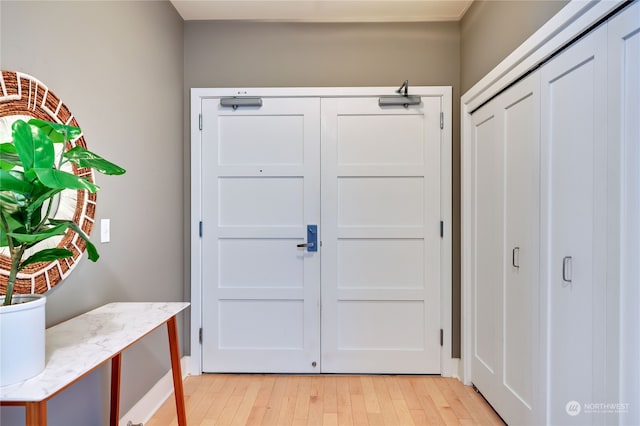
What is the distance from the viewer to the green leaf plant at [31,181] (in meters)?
0.78

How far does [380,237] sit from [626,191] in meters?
1.50

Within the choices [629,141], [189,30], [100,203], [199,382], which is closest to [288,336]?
[199,382]

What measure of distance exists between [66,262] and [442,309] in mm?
2303

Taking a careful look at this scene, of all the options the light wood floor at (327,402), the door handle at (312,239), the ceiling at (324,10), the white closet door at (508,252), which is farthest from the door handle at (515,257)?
the ceiling at (324,10)

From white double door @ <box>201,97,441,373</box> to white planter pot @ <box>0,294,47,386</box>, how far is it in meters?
1.66

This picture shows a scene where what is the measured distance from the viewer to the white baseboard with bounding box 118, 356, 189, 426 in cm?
182

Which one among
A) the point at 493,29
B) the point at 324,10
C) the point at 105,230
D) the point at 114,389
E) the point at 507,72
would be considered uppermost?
the point at 324,10

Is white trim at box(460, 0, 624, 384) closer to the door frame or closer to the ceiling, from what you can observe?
the door frame

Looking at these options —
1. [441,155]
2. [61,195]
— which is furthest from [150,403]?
[441,155]

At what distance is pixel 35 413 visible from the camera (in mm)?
763

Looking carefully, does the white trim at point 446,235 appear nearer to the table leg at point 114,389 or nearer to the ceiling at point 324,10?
the ceiling at point 324,10

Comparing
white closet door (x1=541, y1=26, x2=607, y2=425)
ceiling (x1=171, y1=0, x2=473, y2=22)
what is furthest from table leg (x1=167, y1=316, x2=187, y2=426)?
ceiling (x1=171, y1=0, x2=473, y2=22)

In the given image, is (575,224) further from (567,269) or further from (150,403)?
(150,403)

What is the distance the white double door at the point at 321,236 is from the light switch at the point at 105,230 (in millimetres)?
880
